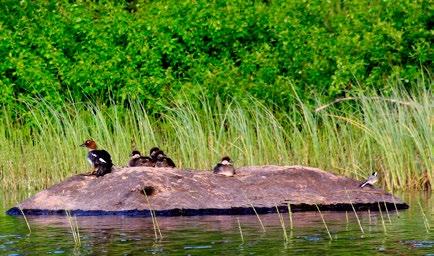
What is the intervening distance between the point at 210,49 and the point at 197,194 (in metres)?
12.0

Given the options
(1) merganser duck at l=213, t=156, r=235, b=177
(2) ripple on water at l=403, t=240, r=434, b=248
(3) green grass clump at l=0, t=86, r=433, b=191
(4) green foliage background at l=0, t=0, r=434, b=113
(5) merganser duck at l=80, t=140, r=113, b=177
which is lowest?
(2) ripple on water at l=403, t=240, r=434, b=248

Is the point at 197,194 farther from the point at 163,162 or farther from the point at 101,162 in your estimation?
the point at 163,162

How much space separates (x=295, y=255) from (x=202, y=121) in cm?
1291

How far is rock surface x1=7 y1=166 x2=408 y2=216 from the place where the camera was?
17.1 m

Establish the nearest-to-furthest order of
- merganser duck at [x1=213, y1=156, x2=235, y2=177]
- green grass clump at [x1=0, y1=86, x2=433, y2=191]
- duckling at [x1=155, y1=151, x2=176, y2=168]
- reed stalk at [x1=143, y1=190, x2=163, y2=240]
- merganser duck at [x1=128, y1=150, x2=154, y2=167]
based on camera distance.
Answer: reed stalk at [x1=143, y1=190, x2=163, y2=240] < merganser duck at [x1=213, y1=156, x2=235, y2=177] < merganser duck at [x1=128, y1=150, x2=154, y2=167] < duckling at [x1=155, y1=151, x2=176, y2=168] < green grass clump at [x1=0, y1=86, x2=433, y2=191]

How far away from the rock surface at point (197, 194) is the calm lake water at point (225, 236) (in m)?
0.37

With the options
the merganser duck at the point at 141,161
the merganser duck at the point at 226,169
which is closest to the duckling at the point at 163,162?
the merganser duck at the point at 141,161

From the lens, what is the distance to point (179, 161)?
2298 centimetres

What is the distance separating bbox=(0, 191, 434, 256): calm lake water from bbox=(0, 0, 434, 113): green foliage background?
9693mm

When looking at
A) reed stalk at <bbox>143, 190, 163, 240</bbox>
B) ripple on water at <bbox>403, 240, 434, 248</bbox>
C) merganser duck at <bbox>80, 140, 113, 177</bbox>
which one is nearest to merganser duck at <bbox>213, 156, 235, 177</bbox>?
reed stalk at <bbox>143, 190, 163, 240</bbox>

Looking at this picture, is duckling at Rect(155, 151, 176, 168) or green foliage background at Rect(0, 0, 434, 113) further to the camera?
green foliage background at Rect(0, 0, 434, 113)

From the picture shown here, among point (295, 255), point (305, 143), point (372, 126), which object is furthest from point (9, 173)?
point (295, 255)

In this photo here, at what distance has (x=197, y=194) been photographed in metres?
17.3

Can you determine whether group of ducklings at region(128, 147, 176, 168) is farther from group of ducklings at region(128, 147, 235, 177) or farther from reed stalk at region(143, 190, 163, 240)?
reed stalk at region(143, 190, 163, 240)
